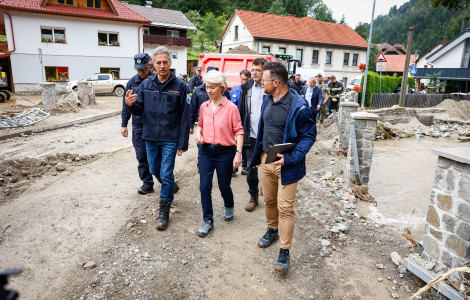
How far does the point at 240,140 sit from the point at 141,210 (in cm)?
173

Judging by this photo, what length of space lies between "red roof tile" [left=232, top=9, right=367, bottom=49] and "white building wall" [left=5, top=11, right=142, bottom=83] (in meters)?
13.5

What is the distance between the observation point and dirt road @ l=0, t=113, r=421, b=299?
2986 mm

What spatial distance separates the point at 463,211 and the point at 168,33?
3548 cm

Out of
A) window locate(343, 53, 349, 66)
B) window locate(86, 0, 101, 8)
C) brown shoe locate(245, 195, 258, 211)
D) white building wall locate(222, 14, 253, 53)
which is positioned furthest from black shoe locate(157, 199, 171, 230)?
window locate(343, 53, 349, 66)

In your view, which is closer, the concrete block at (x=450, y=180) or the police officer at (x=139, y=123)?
the concrete block at (x=450, y=180)

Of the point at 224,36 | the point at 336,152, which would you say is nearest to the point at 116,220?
the point at 336,152

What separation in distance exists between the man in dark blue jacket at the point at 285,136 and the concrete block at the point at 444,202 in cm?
127

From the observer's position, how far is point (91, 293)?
284 cm

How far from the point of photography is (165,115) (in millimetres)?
3846

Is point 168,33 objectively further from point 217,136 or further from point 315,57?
point 217,136

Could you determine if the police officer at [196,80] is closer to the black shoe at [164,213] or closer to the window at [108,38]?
the black shoe at [164,213]

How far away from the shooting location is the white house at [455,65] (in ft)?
96.1

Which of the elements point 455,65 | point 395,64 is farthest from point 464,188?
point 395,64

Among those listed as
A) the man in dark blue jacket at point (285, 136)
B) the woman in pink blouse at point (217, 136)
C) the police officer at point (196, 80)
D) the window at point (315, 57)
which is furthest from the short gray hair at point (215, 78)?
the window at point (315, 57)
